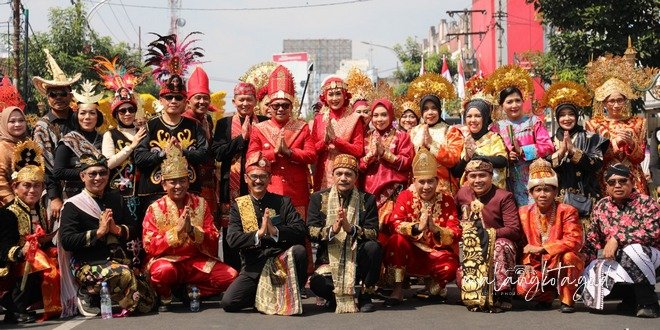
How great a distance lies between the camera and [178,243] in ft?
25.8

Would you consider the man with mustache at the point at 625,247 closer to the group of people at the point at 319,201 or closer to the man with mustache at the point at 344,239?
the group of people at the point at 319,201

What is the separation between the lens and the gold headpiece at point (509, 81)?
30.2 ft

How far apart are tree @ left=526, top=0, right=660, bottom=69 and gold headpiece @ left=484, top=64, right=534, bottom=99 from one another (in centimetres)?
715

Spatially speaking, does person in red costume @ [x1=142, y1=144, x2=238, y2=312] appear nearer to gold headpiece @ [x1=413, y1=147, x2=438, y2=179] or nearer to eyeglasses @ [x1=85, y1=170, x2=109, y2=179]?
eyeglasses @ [x1=85, y1=170, x2=109, y2=179]

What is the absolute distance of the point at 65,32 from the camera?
29516 mm

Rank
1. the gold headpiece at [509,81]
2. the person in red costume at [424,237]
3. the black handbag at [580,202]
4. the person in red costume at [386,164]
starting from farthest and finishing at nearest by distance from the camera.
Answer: the gold headpiece at [509,81] < the person in red costume at [386,164] < the black handbag at [580,202] < the person in red costume at [424,237]

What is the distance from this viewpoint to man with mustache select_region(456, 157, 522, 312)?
25.2 feet

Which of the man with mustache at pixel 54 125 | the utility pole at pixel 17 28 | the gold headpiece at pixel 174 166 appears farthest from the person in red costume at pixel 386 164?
the utility pole at pixel 17 28

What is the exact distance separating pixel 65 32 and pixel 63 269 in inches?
908

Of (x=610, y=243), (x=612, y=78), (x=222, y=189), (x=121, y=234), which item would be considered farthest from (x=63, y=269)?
(x=612, y=78)

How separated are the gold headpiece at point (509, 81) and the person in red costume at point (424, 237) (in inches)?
53.0

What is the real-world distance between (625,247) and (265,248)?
2.91 meters

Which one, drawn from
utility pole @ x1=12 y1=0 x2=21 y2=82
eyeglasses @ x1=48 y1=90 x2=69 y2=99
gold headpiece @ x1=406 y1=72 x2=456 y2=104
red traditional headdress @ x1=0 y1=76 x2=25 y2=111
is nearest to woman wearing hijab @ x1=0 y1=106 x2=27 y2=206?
eyeglasses @ x1=48 y1=90 x2=69 y2=99

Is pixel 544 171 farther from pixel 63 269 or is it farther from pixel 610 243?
pixel 63 269
